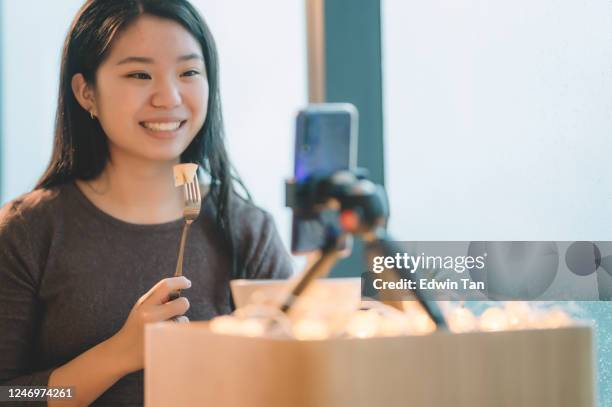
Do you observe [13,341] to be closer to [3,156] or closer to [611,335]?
[611,335]

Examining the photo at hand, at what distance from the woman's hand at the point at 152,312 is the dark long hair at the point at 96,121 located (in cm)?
34

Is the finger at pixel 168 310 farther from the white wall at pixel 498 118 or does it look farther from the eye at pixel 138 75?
the white wall at pixel 498 118

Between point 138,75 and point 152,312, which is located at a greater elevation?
point 138,75

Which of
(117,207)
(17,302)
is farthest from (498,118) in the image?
(17,302)

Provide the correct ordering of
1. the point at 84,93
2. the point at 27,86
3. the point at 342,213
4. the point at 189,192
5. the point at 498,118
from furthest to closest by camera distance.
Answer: the point at 27,86
the point at 498,118
the point at 84,93
the point at 189,192
the point at 342,213

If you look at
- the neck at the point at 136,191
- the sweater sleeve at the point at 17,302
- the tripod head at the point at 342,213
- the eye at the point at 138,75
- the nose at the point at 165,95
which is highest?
the eye at the point at 138,75

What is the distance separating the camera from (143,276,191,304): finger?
1.14 m

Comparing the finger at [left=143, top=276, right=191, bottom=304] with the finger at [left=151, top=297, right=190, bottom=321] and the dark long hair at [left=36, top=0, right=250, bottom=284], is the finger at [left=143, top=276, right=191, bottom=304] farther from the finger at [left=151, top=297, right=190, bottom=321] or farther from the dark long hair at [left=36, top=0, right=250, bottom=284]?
the dark long hair at [left=36, top=0, right=250, bottom=284]

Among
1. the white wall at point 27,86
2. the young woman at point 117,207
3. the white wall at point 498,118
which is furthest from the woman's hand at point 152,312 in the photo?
the white wall at point 27,86

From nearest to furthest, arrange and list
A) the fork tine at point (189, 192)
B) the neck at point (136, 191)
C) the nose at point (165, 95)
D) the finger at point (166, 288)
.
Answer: the finger at point (166, 288), the fork tine at point (189, 192), the nose at point (165, 95), the neck at point (136, 191)

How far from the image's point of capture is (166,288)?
45.0 inches

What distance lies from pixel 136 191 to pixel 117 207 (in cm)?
4

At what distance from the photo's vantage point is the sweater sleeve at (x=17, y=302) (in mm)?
1393

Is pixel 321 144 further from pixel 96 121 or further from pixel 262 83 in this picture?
pixel 262 83
